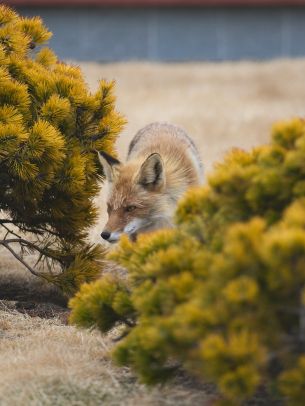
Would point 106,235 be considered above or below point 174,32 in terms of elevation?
below

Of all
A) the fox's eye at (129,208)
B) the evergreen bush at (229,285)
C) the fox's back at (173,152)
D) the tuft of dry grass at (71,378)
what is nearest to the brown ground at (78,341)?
the tuft of dry grass at (71,378)

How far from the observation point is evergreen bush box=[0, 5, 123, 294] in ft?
21.5

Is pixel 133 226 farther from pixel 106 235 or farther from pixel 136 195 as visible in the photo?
pixel 106 235

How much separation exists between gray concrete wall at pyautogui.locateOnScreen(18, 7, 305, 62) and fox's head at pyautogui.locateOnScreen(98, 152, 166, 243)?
19020mm

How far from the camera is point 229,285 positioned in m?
3.38

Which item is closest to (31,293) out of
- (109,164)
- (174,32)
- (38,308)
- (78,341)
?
(38,308)

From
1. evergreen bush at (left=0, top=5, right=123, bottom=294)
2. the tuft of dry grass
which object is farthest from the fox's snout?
the tuft of dry grass

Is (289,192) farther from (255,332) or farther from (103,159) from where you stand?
(103,159)

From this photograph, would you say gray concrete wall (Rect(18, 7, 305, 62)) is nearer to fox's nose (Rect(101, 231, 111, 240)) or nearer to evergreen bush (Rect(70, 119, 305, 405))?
fox's nose (Rect(101, 231, 111, 240))

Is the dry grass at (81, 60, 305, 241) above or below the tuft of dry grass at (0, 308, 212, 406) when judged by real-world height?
above

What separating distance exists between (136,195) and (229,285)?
4061 mm

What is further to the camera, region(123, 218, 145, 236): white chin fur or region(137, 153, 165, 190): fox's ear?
region(137, 153, 165, 190): fox's ear

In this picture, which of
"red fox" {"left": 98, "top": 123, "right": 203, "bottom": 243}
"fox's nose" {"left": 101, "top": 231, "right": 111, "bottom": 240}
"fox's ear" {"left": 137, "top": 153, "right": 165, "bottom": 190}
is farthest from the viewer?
"fox's ear" {"left": 137, "top": 153, "right": 165, "bottom": 190}

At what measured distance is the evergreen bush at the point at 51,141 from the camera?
21.5ft
